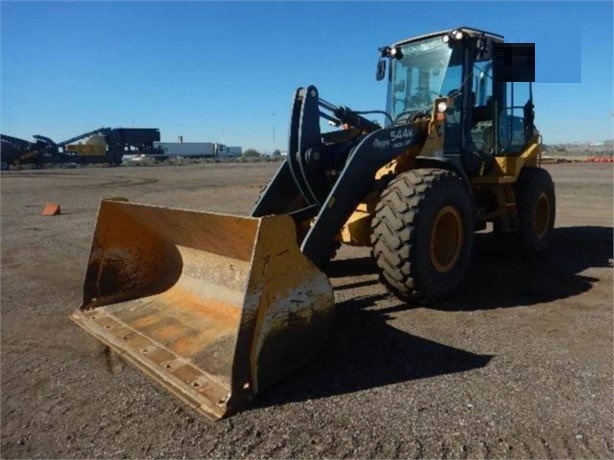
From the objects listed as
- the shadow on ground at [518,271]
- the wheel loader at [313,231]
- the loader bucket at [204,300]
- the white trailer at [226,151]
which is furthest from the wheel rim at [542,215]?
the white trailer at [226,151]

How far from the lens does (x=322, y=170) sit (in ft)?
16.9

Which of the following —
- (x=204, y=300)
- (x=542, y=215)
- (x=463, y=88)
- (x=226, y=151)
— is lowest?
(x=204, y=300)

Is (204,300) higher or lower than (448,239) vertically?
lower

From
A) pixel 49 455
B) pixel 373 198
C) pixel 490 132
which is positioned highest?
pixel 490 132

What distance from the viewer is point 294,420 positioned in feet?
9.62

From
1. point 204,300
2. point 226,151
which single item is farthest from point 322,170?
point 226,151

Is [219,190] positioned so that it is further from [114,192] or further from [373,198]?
[373,198]

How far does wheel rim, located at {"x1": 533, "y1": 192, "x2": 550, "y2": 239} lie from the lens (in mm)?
7471

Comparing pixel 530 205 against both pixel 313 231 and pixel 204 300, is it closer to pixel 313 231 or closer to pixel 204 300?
pixel 313 231

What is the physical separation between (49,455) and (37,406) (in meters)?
0.60

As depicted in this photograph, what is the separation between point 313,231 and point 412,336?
1203 mm

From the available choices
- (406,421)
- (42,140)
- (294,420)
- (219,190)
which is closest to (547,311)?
(406,421)

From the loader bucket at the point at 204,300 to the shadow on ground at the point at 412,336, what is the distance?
0.76 ft

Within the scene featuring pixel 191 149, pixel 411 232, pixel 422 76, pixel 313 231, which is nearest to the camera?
→ pixel 313 231
